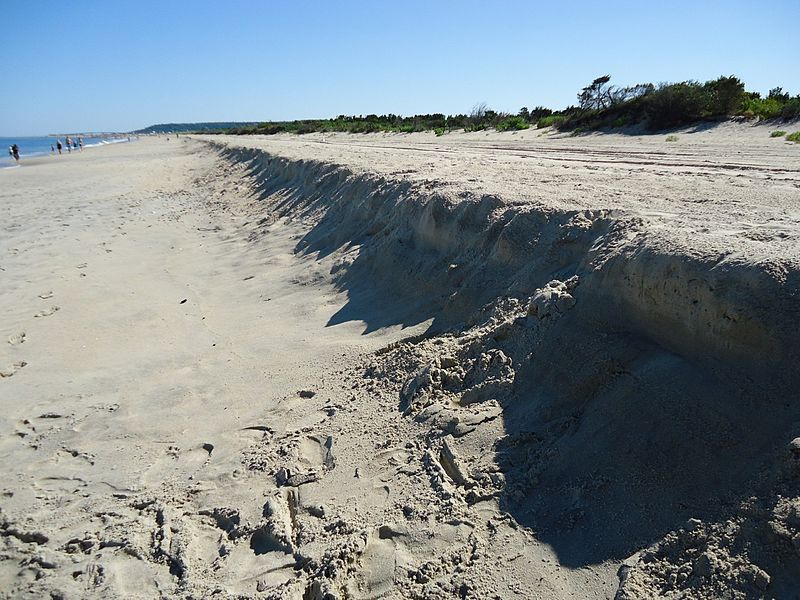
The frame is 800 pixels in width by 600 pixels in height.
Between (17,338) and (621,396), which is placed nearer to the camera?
(621,396)

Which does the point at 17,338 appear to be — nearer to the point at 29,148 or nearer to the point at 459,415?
the point at 459,415

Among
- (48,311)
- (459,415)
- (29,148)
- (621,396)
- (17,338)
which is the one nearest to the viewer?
(621,396)

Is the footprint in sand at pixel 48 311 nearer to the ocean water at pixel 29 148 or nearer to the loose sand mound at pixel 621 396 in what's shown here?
the loose sand mound at pixel 621 396

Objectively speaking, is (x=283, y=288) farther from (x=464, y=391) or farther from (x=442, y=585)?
(x=442, y=585)

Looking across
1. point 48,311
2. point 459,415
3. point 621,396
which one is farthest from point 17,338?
point 621,396

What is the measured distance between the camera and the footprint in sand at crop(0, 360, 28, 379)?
4914 mm

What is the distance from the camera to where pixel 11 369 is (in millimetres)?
5023

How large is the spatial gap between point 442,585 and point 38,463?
2.94m

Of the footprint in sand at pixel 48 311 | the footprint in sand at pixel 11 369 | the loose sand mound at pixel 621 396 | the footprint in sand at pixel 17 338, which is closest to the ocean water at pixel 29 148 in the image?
the footprint in sand at pixel 48 311

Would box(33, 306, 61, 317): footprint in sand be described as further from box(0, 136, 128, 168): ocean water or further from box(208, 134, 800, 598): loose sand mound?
box(0, 136, 128, 168): ocean water

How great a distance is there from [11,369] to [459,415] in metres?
4.37

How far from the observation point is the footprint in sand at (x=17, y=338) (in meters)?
5.62

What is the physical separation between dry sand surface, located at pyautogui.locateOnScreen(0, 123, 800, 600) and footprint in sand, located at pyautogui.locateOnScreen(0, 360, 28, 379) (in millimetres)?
25

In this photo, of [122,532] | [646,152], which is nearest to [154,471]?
[122,532]
